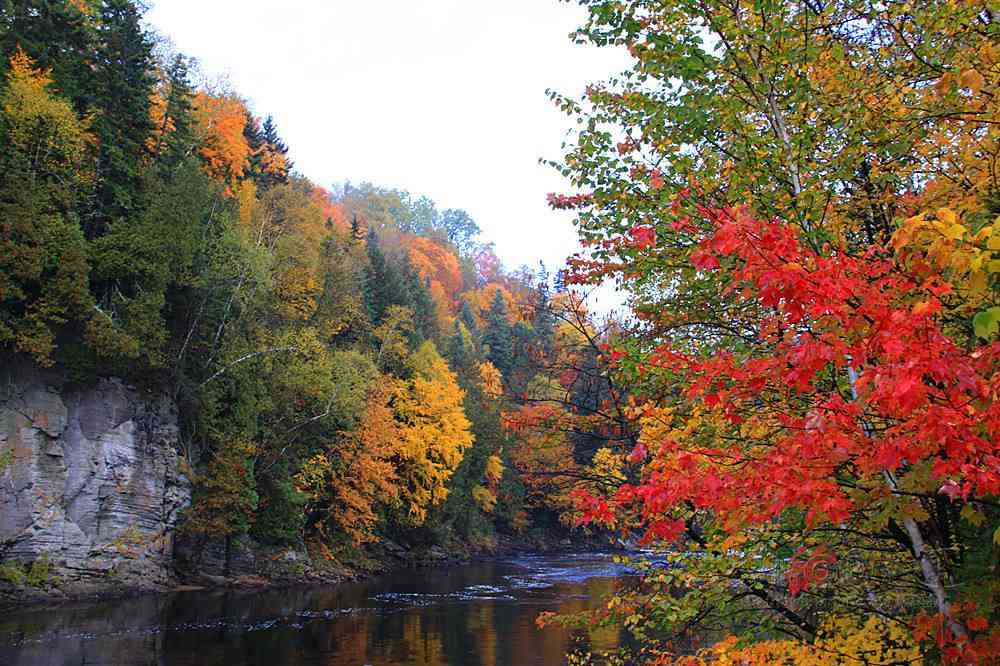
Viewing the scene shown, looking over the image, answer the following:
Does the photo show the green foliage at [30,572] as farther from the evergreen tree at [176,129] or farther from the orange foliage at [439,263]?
the orange foliage at [439,263]

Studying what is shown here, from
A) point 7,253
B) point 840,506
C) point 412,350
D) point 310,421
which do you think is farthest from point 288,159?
point 840,506

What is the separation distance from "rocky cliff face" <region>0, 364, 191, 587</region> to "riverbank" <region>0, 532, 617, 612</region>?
44 centimetres

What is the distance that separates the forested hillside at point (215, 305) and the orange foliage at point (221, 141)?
16cm

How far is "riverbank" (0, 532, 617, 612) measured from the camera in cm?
2284

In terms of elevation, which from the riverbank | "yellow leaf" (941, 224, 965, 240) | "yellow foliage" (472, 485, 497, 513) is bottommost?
the riverbank

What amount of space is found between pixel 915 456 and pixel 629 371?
3.66 m

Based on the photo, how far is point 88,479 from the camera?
83.9ft

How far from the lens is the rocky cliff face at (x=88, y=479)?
23.4 metres

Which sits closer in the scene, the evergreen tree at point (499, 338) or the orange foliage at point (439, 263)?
the evergreen tree at point (499, 338)

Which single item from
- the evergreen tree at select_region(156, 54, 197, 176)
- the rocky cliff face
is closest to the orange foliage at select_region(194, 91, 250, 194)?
the evergreen tree at select_region(156, 54, 197, 176)

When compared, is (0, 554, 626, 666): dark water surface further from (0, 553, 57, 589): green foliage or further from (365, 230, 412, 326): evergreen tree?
(365, 230, 412, 326): evergreen tree

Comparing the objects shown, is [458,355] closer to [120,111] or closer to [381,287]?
[381,287]

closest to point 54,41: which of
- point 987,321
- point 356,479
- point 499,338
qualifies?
point 356,479

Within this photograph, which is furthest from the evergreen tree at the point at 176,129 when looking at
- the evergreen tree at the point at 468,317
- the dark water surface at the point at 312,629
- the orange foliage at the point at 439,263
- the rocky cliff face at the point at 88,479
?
the orange foliage at the point at 439,263
